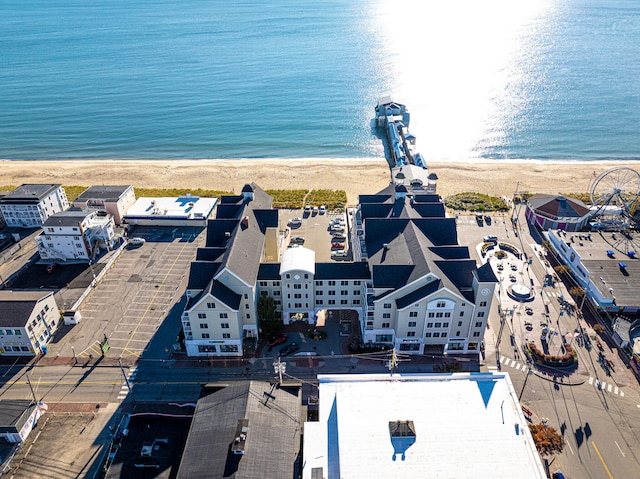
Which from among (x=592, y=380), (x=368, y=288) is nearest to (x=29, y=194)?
(x=368, y=288)

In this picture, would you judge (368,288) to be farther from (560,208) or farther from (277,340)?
(560,208)

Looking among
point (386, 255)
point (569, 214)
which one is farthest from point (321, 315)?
point (569, 214)

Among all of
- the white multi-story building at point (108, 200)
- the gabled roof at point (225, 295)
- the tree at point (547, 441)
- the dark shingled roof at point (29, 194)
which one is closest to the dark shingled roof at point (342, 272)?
the gabled roof at point (225, 295)

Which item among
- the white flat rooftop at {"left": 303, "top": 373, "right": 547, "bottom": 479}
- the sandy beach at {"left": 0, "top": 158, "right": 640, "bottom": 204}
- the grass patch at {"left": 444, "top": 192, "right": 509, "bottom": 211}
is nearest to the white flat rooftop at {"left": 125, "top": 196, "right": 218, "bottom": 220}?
the sandy beach at {"left": 0, "top": 158, "right": 640, "bottom": 204}

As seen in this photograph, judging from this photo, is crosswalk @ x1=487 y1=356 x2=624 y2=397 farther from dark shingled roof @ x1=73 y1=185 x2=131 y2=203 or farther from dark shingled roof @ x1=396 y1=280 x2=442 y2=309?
dark shingled roof @ x1=73 y1=185 x2=131 y2=203

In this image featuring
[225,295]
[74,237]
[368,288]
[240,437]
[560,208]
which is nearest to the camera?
[240,437]

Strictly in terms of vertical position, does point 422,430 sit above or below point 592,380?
below
